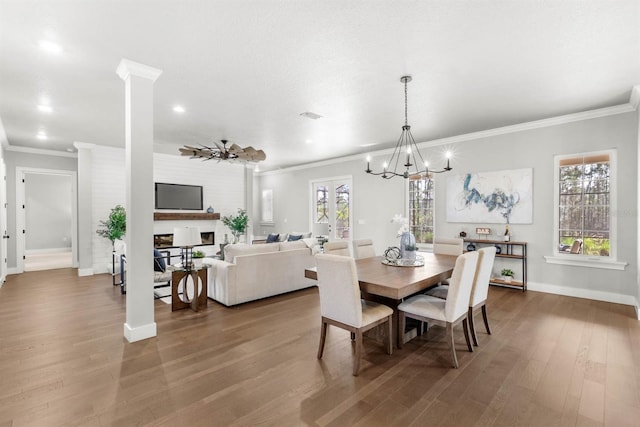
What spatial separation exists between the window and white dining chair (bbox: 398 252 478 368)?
3506 millimetres

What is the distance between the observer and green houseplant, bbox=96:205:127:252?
6305 mm

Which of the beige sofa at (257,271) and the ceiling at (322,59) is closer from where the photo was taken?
the ceiling at (322,59)

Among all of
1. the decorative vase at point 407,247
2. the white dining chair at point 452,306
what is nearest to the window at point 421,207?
the decorative vase at point 407,247

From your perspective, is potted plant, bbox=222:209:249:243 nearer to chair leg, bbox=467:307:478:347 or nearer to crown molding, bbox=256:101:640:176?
crown molding, bbox=256:101:640:176

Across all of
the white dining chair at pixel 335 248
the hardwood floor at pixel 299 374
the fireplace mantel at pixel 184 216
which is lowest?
the hardwood floor at pixel 299 374

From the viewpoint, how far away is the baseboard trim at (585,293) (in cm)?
419

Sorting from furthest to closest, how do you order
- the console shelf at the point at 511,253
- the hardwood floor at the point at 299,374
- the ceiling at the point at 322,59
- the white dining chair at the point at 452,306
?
the console shelf at the point at 511,253 < the white dining chair at the point at 452,306 < the ceiling at the point at 322,59 < the hardwood floor at the point at 299,374

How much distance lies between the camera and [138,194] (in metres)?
3.02

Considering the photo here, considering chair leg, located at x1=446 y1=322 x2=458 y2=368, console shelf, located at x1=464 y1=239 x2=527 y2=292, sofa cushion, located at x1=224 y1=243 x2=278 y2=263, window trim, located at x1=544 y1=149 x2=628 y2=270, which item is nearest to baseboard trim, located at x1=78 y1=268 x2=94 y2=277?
sofa cushion, located at x1=224 y1=243 x2=278 y2=263

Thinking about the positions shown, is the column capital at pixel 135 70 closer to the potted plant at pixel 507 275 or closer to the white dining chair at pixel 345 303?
the white dining chair at pixel 345 303

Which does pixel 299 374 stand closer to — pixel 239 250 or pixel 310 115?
pixel 239 250

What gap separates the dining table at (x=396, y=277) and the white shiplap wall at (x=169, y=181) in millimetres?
5617

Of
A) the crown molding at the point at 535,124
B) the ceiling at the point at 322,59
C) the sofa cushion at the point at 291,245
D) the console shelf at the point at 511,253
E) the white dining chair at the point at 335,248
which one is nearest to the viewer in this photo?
the ceiling at the point at 322,59

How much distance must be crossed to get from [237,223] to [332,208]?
2595mm
